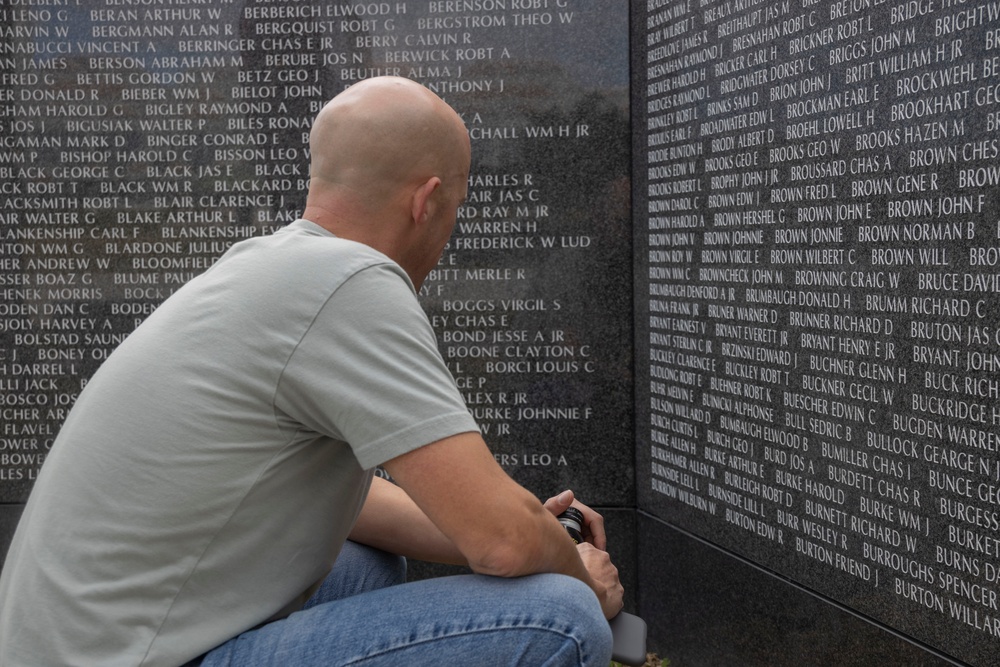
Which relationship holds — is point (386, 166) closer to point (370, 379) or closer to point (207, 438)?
point (370, 379)

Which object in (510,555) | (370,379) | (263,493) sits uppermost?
(370,379)

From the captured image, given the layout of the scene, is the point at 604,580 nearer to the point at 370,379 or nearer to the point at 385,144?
the point at 370,379

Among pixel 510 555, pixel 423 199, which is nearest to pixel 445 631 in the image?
pixel 510 555

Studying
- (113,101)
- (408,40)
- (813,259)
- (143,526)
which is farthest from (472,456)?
(113,101)

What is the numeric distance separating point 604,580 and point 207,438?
3.04ft

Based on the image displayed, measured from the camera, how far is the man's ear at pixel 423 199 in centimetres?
228

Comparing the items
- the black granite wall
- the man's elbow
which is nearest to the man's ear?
the man's elbow

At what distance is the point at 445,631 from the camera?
196cm

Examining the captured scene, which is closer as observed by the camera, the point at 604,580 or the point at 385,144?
the point at 385,144

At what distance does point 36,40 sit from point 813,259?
10.5ft

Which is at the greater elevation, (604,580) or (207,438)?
(207,438)

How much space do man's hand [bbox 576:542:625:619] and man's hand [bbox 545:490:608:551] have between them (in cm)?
13

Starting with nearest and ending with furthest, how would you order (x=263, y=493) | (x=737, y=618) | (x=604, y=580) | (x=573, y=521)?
(x=263, y=493)
(x=604, y=580)
(x=573, y=521)
(x=737, y=618)

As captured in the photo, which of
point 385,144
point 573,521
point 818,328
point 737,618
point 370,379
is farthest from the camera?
Result: point 737,618
